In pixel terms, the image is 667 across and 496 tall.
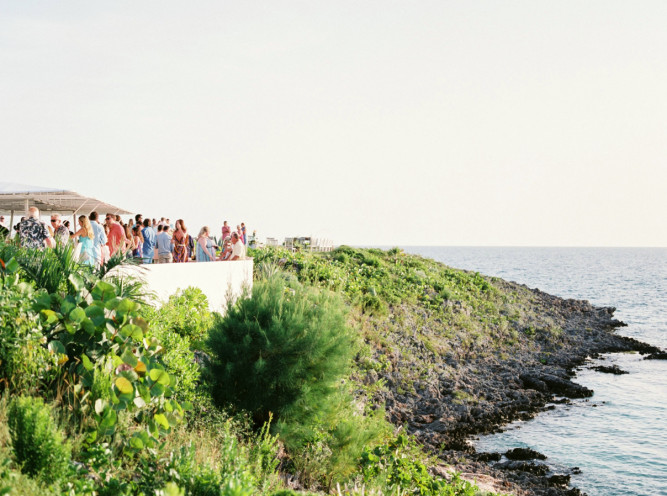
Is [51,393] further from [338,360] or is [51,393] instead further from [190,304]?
[190,304]

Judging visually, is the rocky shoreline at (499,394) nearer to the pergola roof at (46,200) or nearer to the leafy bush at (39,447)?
the leafy bush at (39,447)

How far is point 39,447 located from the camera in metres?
5.27

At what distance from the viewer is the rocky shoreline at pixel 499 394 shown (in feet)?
44.9

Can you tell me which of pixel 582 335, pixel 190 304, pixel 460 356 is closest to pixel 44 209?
pixel 190 304

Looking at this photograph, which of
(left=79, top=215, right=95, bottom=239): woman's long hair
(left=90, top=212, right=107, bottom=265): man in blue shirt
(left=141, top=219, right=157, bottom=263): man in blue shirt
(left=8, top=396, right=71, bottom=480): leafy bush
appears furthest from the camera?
(left=141, top=219, right=157, bottom=263): man in blue shirt

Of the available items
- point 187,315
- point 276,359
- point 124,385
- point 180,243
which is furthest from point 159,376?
point 180,243

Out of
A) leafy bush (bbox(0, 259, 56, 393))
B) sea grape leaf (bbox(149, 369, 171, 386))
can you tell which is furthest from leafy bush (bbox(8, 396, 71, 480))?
sea grape leaf (bbox(149, 369, 171, 386))

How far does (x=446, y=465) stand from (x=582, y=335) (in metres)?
23.6

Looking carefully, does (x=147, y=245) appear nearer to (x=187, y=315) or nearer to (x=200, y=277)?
(x=200, y=277)

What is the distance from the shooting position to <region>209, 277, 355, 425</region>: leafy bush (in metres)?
9.73

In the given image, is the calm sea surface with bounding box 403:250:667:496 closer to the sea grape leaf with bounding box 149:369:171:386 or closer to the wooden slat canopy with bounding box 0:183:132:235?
the sea grape leaf with bounding box 149:369:171:386

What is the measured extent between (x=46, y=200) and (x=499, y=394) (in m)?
15.3

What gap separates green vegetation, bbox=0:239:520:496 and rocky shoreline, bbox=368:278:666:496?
1.46m

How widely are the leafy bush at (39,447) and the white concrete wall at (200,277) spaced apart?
6476 millimetres
